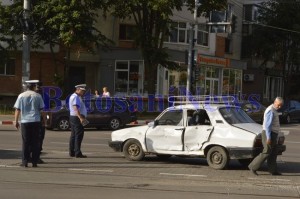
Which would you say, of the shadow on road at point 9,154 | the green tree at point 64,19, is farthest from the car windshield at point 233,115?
the green tree at point 64,19

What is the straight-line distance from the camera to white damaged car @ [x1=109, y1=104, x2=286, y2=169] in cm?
1173

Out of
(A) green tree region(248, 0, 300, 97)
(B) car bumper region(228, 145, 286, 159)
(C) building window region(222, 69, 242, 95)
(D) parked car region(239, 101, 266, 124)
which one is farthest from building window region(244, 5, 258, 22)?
(B) car bumper region(228, 145, 286, 159)

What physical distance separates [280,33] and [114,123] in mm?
25925

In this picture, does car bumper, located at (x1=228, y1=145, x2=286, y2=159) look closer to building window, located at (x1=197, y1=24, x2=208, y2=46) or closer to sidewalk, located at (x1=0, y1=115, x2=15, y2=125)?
sidewalk, located at (x1=0, y1=115, x2=15, y2=125)

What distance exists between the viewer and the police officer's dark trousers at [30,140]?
11.4 meters

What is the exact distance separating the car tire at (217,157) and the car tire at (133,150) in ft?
6.02

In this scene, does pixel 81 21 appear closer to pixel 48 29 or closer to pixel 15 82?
pixel 48 29

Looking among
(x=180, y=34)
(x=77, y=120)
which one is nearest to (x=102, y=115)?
(x=77, y=120)

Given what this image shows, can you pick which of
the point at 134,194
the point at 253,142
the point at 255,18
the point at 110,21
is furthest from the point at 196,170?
the point at 255,18

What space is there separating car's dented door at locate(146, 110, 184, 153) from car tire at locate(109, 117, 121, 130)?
445 inches

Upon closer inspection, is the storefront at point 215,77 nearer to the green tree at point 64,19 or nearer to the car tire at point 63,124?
the green tree at point 64,19

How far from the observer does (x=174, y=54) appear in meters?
39.0

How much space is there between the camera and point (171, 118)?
12867 mm

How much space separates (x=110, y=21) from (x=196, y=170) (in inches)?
1140
